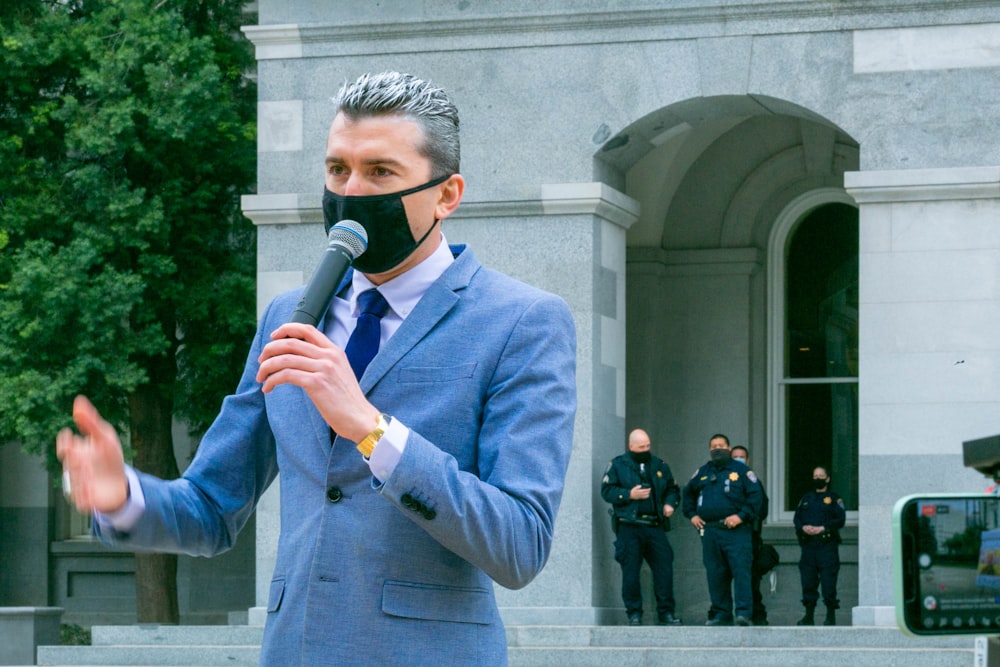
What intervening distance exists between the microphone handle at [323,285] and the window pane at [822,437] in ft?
53.2

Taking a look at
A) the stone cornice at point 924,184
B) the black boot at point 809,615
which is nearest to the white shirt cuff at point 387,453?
the stone cornice at point 924,184

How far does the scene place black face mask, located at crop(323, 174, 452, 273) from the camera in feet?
10.0

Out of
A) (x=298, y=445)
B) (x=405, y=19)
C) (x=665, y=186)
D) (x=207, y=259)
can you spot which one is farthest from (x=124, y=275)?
(x=298, y=445)

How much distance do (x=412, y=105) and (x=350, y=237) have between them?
0.25 meters

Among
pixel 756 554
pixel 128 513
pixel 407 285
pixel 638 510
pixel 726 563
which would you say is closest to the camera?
pixel 128 513

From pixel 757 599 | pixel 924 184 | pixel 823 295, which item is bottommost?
pixel 757 599

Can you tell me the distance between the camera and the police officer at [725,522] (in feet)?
51.0

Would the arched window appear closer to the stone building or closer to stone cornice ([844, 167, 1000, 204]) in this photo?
the stone building

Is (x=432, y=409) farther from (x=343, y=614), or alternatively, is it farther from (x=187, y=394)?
(x=187, y=394)

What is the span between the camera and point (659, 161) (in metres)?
18.3

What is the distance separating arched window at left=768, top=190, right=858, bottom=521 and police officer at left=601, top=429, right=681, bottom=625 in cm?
340

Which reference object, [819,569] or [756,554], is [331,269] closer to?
[756,554]

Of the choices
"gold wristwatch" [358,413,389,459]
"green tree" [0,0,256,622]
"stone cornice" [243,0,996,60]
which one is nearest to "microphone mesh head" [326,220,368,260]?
"gold wristwatch" [358,413,389,459]

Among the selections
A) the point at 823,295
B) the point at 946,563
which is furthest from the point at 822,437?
the point at 946,563
